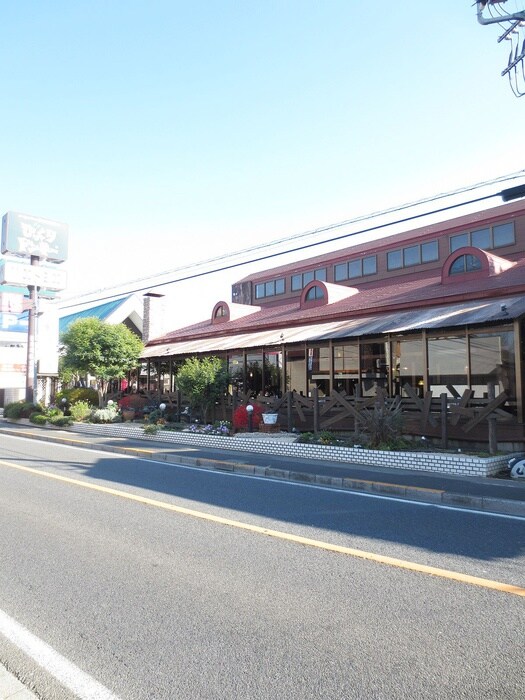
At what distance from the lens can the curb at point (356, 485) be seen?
7.71m

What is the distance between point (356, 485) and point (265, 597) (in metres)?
5.39

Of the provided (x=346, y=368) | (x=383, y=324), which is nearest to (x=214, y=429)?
(x=346, y=368)

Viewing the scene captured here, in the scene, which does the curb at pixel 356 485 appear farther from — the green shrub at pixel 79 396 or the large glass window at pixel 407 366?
→ the green shrub at pixel 79 396

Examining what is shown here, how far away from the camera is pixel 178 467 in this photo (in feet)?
39.2

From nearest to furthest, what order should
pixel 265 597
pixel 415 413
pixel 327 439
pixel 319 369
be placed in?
pixel 265 597 < pixel 327 439 < pixel 415 413 < pixel 319 369

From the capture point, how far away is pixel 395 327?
46.8ft

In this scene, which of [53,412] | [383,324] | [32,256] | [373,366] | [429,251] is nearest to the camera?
[383,324]

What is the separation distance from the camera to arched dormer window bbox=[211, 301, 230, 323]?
2545cm

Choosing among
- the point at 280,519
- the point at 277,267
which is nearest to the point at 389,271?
the point at 277,267

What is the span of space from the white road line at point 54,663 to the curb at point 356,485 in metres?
6.12

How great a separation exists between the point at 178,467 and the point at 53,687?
894 cm

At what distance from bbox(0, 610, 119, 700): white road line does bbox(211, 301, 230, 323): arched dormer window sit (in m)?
21.8

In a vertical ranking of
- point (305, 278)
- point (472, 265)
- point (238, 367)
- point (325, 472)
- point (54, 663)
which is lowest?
point (54, 663)

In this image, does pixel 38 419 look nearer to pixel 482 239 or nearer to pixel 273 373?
pixel 273 373
